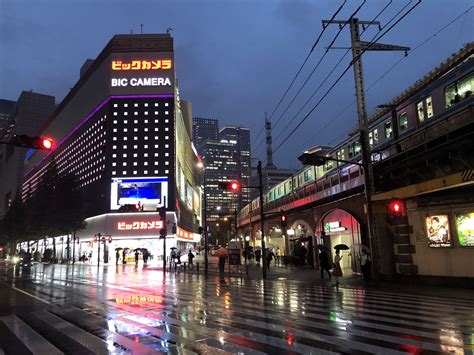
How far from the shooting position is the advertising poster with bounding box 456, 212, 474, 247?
57.1 ft

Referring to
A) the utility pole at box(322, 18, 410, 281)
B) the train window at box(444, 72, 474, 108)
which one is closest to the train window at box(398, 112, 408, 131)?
the utility pole at box(322, 18, 410, 281)

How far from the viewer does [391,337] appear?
841 centimetres

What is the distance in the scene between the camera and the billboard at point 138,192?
284 ft

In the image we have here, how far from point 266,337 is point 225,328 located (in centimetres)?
141

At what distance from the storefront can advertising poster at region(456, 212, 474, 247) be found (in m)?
6.75

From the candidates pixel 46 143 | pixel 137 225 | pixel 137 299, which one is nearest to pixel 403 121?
pixel 137 299

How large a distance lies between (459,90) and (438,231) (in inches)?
254

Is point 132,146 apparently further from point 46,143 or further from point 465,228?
point 465,228

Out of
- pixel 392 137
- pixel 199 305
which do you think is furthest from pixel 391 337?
pixel 392 137

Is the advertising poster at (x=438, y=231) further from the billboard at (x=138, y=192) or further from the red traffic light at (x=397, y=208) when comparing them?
the billboard at (x=138, y=192)

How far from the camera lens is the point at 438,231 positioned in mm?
18969

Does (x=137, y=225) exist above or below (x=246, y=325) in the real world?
above

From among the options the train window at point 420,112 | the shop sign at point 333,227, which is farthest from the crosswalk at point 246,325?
the shop sign at point 333,227

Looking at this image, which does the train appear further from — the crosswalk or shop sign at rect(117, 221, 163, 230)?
shop sign at rect(117, 221, 163, 230)
